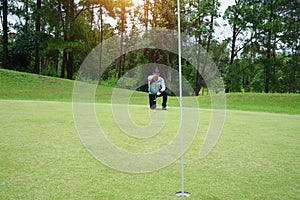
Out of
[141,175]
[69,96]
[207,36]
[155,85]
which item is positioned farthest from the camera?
[207,36]

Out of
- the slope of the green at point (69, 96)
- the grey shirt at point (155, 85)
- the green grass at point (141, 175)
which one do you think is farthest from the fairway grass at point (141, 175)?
the slope of the green at point (69, 96)

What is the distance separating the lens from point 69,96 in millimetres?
20438

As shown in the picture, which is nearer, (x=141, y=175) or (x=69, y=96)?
(x=141, y=175)

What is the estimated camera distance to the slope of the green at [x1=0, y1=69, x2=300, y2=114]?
57.4ft

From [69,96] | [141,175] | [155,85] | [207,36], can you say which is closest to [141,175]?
[141,175]

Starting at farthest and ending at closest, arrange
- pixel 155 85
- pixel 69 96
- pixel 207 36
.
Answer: pixel 207 36 < pixel 69 96 < pixel 155 85

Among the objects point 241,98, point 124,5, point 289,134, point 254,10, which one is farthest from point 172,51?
point 289,134

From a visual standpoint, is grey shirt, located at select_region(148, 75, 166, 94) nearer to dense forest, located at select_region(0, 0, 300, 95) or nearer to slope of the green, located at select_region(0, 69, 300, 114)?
slope of the green, located at select_region(0, 69, 300, 114)

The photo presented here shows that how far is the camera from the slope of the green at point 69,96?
17.5 meters

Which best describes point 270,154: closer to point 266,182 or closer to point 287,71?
point 266,182

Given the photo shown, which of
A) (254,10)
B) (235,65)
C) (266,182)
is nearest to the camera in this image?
(266,182)

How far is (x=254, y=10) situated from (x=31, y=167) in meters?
28.3

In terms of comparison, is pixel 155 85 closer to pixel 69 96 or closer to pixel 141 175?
pixel 141 175

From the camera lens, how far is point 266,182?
330cm
